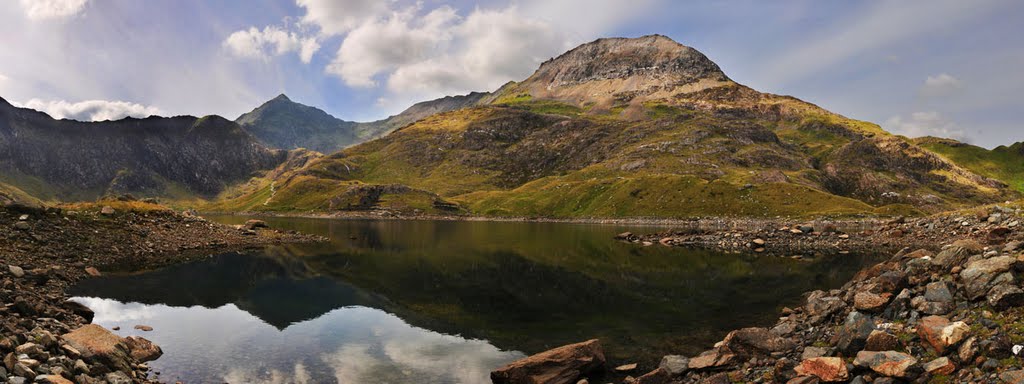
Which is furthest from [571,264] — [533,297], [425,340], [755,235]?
[755,235]

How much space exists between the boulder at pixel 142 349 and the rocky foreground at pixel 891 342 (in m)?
17.5

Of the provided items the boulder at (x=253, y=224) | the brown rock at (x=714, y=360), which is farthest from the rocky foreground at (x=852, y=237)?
the boulder at (x=253, y=224)

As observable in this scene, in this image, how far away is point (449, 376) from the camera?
22.0 meters

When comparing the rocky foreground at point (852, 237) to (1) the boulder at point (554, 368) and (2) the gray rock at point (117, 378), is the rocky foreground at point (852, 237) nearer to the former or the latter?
(1) the boulder at point (554, 368)

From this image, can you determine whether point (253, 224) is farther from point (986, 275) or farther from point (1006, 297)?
point (1006, 297)

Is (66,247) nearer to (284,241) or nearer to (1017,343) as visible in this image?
(284,241)

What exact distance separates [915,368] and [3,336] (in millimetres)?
30798

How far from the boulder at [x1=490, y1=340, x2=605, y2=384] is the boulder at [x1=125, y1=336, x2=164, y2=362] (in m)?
17.4

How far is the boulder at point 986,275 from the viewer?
17172 millimetres

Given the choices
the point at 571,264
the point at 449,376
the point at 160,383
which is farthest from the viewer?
the point at 571,264

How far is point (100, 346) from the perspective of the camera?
19672 mm

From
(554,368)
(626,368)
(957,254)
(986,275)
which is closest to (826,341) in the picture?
(986,275)

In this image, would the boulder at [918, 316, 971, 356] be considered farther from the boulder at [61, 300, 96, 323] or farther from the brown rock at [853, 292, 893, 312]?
the boulder at [61, 300, 96, 323]

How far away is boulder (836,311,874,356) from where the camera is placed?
17031mm
